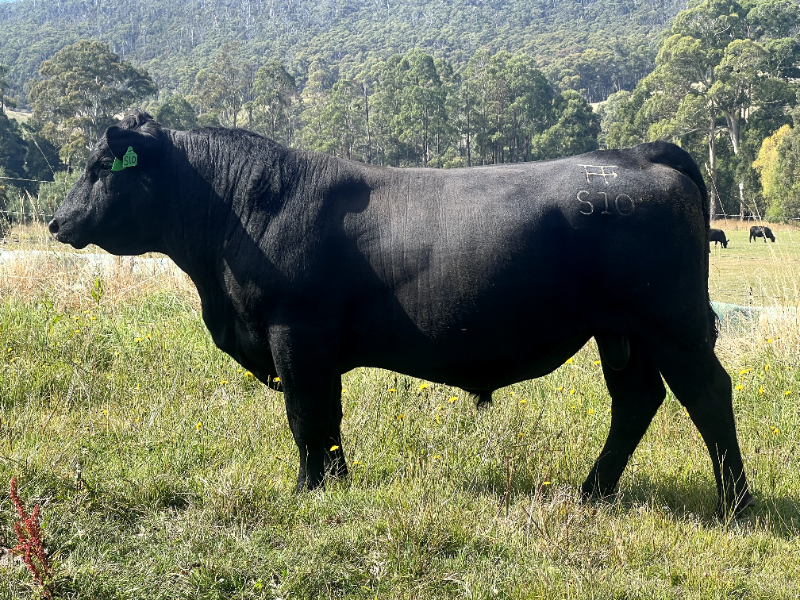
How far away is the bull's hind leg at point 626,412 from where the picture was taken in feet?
13.7

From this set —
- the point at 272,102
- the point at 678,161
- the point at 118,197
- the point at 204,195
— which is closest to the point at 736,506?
the point at 678,161

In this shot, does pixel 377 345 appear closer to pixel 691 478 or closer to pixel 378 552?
pixel 378 552

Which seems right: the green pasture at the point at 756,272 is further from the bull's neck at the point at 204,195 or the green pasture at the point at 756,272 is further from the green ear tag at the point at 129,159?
the green ear tag at the point at 129,159

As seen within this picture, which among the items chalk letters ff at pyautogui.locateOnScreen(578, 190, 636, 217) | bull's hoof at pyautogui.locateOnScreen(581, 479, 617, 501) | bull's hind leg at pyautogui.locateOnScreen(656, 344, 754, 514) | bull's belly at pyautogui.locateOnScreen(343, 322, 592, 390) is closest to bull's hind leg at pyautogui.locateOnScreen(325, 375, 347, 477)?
bull's belly at pyautogui.locateOnScreen(343, 322, 592, 390)

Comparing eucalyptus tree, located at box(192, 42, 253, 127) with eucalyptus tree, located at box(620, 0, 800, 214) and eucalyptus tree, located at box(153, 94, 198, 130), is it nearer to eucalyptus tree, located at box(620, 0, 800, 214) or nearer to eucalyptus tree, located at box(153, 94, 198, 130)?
eucalyptus tree, located at box(153, 94, 198, 130)

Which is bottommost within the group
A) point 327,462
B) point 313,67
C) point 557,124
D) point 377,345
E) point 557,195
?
point 327,462

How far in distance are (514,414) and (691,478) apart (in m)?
1.30

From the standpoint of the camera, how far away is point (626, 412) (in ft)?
14.0

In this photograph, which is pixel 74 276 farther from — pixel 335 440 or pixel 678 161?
pixel 678 161

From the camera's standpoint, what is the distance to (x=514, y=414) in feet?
17.4

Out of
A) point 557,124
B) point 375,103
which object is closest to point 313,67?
point 375,103

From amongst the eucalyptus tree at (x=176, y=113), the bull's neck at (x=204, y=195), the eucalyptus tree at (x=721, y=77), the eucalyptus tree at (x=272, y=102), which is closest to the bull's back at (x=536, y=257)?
the bull's neck at (x=204, y=195)

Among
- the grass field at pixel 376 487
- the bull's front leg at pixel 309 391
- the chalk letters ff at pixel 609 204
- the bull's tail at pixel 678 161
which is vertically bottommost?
the grass field at pixel 376 487

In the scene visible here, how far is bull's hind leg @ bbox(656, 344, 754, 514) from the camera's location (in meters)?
3.76
